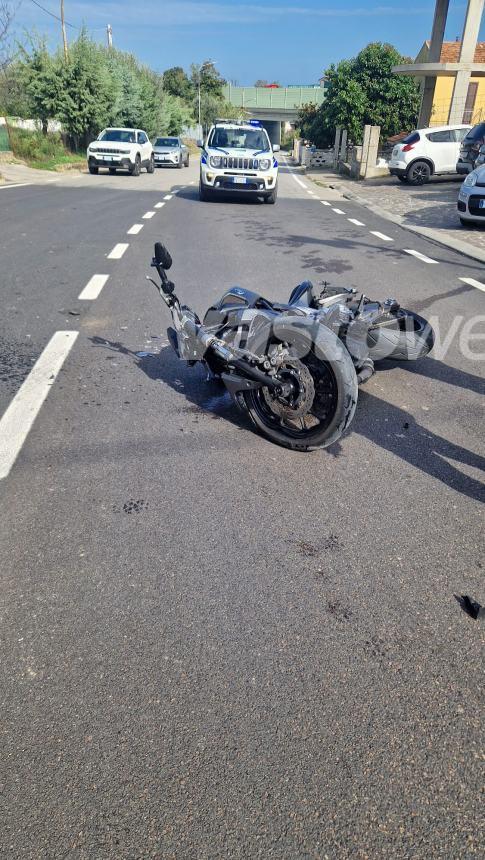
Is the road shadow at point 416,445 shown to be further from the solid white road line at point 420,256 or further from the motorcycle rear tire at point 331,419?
the solid white road line at point 420,256

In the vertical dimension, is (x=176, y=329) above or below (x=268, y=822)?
above

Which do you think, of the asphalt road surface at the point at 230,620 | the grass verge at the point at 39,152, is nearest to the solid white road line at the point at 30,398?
the asphalt road surface at the point at 230,620

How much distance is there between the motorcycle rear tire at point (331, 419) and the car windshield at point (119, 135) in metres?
25.4

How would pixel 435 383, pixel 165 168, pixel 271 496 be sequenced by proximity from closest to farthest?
pixel 271 496 < pixel 435 383 < pixel 165 168

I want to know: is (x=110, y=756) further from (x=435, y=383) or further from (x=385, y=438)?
(x=435, y=383)

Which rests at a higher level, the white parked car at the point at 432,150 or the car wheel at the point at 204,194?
the white parked car at the point at 432,150

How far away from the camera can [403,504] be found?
3.36 metres

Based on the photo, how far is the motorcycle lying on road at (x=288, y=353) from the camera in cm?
354

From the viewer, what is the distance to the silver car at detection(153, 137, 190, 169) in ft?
112

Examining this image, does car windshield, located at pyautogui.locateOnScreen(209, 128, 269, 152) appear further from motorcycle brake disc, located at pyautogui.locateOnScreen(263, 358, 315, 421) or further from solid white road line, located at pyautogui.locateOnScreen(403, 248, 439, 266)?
motorcycle brake disc, located at pyautogui.locateOnScreen(263, 358, 315, 421)

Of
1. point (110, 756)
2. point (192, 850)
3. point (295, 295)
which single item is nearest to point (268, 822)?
point (192, 850)

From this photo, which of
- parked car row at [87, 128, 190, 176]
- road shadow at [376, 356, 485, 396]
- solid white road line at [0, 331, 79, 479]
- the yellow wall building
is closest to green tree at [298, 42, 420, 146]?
the yellow wall building

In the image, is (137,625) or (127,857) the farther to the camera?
(137,625)

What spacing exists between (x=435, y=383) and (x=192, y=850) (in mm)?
3966
